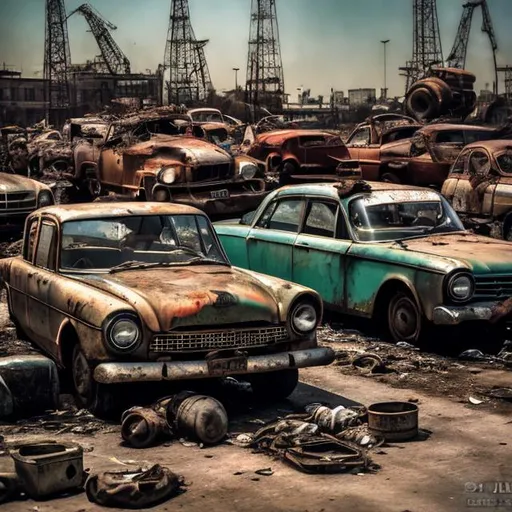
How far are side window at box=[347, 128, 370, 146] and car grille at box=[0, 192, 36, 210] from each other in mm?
8271

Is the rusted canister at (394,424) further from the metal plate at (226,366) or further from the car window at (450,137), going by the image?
the car window at (450,137)

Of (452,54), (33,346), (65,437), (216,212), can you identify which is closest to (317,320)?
(65,437)

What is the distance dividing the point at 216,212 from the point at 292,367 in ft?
31.7

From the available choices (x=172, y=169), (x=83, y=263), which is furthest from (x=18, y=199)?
(x=83, y=263)

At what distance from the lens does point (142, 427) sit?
648 centimetres

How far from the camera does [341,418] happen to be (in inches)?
270

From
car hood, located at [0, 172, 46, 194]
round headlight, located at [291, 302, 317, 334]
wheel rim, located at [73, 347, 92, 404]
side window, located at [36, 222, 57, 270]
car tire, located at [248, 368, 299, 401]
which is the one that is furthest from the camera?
car hood, located at [0, 172, 46, 194]

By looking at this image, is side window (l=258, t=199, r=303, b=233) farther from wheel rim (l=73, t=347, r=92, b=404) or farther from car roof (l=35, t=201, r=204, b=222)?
wheel rim (l=73, t=347, r=92, b=404)

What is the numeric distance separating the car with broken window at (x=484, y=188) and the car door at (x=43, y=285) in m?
8.23

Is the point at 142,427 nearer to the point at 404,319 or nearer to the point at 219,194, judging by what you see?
the point at 404,319

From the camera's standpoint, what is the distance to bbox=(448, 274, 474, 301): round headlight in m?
9.05

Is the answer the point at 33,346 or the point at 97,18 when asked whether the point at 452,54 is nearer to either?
the point at 97,18

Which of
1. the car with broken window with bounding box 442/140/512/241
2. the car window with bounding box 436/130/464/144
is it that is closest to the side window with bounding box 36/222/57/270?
the car with broken window with bounding box 442/140/512/241

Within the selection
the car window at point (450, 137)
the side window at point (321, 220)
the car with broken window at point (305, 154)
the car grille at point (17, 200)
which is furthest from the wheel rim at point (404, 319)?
the car with broken window at point (305, 154)
